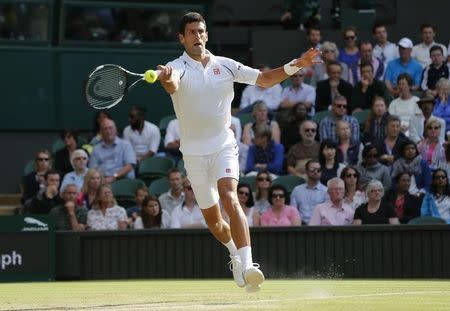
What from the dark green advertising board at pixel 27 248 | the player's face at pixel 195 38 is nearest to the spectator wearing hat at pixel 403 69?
the dark green advertising board at pixel 27 248

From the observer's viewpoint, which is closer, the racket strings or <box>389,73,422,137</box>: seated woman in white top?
the racket strings

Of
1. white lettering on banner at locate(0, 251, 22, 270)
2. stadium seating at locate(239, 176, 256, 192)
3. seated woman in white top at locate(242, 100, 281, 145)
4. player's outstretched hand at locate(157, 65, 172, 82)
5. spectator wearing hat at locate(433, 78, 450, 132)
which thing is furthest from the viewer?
spectator wearing hat at locate(433, 78, 450, 132)

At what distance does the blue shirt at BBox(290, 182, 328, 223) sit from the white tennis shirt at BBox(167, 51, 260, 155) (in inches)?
229

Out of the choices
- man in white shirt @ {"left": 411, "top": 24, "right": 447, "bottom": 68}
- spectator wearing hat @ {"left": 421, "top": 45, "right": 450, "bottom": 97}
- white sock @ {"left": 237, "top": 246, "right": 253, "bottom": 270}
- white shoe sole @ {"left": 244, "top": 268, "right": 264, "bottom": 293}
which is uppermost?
man in white shirt @ {"left": 411, "top": 24, "right": 447, "bottom": 68}

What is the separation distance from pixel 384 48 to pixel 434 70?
3.18 feet

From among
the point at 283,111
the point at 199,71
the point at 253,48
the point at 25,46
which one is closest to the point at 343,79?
the point at 283,111

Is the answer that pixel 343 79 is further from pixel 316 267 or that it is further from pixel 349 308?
pixel 349 308

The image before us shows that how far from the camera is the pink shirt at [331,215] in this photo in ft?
52.7

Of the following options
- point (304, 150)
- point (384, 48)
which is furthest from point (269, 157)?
point (384, 48)

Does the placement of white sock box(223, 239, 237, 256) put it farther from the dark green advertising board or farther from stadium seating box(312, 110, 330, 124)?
stadium seating box(312, 110, 330, 124)

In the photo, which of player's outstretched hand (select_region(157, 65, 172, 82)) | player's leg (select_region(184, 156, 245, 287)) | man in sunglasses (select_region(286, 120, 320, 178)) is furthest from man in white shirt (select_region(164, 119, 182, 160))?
player's outstretched hand (select_region(157, 65, 172, 82))

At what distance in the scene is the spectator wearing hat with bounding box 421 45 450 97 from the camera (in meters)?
18.8

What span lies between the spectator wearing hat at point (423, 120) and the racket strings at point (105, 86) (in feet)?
25.7

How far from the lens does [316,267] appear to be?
1571cm
